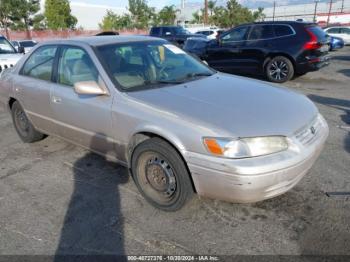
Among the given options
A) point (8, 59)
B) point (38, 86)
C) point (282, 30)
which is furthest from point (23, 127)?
point (282, 30)

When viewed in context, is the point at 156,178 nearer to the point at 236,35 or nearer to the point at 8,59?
the point at 8,59

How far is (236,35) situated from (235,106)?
7640 millimetres

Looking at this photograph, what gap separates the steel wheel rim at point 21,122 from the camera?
5.07 m

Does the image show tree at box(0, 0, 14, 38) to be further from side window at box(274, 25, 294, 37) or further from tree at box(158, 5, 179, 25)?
side window at box(274, 25, 294, 37)

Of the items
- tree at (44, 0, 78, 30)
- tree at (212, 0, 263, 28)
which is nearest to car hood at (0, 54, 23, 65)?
Answer: tree at (44, 0, 78, 30)

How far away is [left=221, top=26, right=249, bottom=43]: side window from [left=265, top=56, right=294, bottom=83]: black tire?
1.24 meters

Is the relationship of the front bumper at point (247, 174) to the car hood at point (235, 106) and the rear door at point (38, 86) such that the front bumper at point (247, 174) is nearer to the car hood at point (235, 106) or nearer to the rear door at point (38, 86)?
the car hood at point (235, 106)

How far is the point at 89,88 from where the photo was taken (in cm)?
336

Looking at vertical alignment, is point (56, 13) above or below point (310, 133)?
above

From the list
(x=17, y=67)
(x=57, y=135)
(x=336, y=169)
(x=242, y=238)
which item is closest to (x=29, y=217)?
(x=57, y=135)

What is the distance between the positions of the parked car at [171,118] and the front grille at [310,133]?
0.01m

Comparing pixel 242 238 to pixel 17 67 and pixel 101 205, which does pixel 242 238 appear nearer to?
pixel 101 205

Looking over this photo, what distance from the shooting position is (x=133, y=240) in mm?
2824

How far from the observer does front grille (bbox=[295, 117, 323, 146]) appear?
2.87 metres
